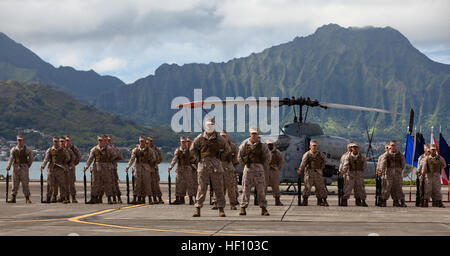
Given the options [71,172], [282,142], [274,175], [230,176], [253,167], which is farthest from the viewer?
[282,142]

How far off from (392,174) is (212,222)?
8501 millimetres

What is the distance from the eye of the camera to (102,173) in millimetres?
21156

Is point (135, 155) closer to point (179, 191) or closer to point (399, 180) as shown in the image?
point (179, 191)

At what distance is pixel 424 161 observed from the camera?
2138 centimetres

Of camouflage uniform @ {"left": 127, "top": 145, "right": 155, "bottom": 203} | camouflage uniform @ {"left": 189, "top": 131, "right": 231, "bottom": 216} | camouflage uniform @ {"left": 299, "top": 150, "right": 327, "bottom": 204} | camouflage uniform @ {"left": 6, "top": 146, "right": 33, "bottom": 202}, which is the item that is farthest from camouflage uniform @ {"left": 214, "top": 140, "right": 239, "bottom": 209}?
camouflage uniform @ {"left": 6, "top": 146, "right": 33, "bottom": 202}

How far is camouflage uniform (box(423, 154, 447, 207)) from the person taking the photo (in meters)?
21.2

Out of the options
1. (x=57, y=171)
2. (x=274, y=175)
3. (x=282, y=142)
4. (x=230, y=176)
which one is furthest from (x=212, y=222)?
(x=282, y=142)

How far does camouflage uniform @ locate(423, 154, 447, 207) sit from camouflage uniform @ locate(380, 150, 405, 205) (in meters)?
0.92

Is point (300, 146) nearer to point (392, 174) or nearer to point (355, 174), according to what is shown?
point (355, 174)

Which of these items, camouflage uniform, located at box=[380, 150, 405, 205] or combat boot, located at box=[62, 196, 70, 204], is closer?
camouflage uniform, located at box=[380, 150, 405, 205]

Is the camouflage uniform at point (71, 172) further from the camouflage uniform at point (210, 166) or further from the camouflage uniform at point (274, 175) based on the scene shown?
the camouflage uniform at point (210, 166)

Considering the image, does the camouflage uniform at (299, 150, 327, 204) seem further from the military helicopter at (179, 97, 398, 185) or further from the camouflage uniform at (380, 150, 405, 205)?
the military helicopter at (179, 97, 398, 185)

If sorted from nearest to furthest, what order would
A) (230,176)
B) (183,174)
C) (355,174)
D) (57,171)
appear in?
(230,176)
(355,174)
(183,174)
(57,171)
